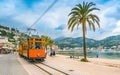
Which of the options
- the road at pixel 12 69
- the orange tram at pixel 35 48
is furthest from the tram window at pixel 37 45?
the road at pixel 12 69

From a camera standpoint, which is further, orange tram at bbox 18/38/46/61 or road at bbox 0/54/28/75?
orange tram at bbox 18/38/46/61

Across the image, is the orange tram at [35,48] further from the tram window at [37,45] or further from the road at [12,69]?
the road at [12,69]

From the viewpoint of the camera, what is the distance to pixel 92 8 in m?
41.6

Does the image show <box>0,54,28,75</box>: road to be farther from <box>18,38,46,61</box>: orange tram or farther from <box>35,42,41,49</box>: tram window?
<box>35,42,41,49</box>: tram window

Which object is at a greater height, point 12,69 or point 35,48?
point 35,48

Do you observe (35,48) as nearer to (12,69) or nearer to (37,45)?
(37,45)

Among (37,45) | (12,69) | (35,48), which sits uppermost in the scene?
(37,45)

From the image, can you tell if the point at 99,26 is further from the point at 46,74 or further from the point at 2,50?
the point at 2,50

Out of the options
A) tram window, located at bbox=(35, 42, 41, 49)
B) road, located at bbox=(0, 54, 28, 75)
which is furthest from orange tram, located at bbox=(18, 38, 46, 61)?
road, located at bbox=(0, 54, 28, 75)

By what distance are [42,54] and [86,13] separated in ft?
35.3

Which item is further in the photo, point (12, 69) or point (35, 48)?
point (35, 48)

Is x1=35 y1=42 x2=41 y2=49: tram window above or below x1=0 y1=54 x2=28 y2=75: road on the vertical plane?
above

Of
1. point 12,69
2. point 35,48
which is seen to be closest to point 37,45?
point 35,48

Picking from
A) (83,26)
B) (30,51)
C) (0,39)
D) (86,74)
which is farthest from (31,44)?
(0,39)
